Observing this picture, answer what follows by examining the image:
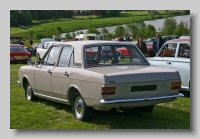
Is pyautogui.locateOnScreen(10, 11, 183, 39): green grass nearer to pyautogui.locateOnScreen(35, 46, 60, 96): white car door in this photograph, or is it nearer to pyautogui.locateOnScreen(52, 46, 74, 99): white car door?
pyautogui.locateOnScreen(35, 46, 60, 96): white car door

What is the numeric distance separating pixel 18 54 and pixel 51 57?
12.5 metres

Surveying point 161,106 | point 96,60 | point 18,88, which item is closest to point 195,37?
point 161,106

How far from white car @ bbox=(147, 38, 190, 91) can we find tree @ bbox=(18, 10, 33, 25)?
364cm

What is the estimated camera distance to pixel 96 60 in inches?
273

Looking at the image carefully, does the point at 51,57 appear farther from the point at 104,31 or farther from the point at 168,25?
the point at 168,25

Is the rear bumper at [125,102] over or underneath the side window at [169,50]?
underneath

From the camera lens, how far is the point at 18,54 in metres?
20.0

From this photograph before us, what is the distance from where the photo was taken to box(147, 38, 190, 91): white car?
30.3ft

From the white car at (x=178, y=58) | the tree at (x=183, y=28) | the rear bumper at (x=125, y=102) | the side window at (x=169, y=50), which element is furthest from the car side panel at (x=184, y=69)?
the rear bumper at (x=125, y=102)

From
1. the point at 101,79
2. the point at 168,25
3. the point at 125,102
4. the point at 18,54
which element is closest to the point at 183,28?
the point at 168,25

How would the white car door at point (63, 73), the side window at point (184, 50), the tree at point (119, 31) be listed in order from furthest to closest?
the tree at point (119, 31)
the side window at point (184, 50)
the white car door at point (63, 73)

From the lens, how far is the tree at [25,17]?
28.6ft

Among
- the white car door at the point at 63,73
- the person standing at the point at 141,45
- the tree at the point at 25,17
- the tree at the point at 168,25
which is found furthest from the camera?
the person standing at the point at 141,45

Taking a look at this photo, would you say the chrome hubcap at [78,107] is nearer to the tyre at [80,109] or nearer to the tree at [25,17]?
the tyre at [80,109]
